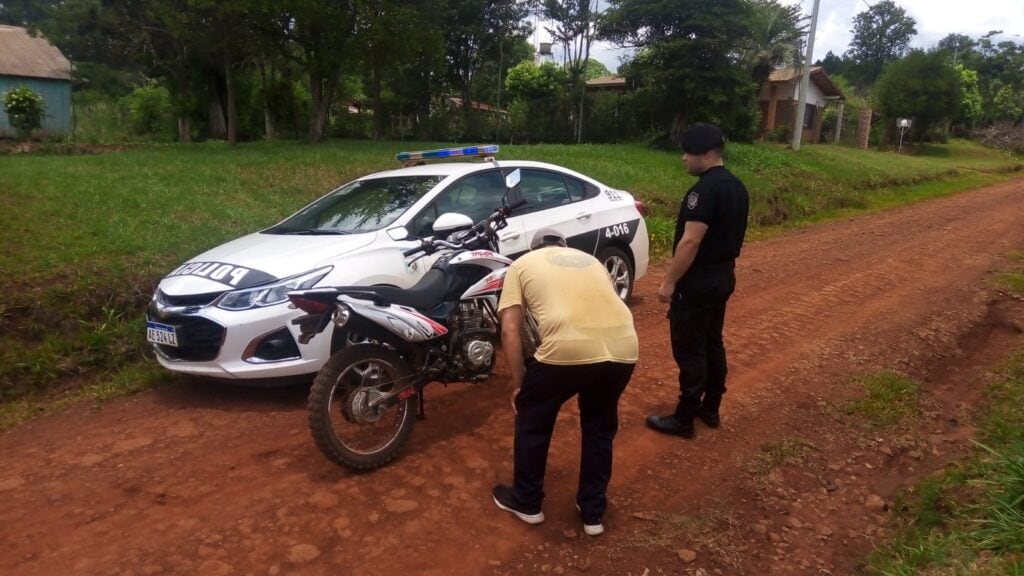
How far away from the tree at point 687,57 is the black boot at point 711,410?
57.8ft

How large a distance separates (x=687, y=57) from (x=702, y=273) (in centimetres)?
1807

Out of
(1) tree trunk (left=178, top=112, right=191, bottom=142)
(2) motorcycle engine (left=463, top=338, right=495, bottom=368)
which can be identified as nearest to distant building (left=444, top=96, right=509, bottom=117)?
(1) tree trunk (left=178, top=112, right=191, bottom=142)

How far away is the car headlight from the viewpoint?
442cm

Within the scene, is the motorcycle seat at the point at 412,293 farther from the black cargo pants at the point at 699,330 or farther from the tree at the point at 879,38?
the tree at the point at 879,38

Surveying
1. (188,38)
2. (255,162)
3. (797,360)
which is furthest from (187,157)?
(797,360)

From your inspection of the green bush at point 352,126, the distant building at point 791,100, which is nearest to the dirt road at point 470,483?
the green bush at point 352,126

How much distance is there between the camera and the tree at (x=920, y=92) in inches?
1310

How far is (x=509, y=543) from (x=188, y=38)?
16.4 meters

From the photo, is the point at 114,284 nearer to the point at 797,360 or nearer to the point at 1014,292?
the point at 797,360

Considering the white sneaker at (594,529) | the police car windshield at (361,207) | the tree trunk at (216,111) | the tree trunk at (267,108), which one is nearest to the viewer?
the white sneaker at (594,529)

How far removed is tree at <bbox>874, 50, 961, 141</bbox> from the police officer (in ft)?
117

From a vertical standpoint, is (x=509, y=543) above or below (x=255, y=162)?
below

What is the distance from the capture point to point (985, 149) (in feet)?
129

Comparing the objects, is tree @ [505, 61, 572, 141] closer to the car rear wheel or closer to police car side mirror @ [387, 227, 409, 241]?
the car rear wheel
